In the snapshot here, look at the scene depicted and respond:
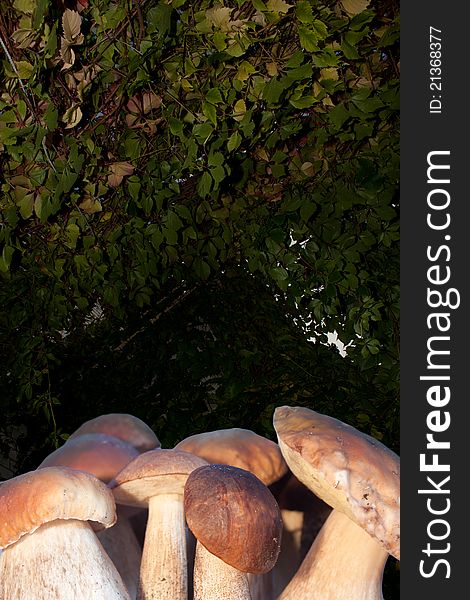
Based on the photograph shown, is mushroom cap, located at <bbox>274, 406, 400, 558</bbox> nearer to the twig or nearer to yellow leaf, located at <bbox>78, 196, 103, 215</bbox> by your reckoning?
yellow leaf, located at <bbox>78, 196, 103, 215</bbox>

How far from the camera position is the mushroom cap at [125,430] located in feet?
3.40

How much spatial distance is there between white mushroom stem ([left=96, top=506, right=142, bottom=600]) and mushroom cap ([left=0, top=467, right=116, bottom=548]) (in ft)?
0.44

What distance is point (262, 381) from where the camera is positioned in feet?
7.93

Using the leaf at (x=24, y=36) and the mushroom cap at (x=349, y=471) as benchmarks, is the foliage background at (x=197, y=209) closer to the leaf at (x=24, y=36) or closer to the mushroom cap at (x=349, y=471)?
the leaf at (x=24, y=36)

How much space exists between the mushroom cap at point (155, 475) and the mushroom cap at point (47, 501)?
50 millimetres

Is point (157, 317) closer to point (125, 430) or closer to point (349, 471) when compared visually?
point (125, 430)

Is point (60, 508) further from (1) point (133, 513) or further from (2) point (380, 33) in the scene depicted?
(2) point (380, 33)

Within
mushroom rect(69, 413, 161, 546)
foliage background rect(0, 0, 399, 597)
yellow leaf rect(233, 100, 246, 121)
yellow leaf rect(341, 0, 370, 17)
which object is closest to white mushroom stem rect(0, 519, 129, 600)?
mushroom rect(69, 413, 161, 546)

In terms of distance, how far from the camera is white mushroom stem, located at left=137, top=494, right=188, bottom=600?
2.76 ft

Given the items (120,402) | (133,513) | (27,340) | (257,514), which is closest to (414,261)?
(257,514)

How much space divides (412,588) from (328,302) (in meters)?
1.05

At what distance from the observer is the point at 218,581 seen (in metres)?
0.81

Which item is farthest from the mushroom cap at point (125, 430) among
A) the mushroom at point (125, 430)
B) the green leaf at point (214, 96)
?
the green leaf at point (214, 96)

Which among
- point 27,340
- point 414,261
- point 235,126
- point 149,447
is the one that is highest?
point 235,126
